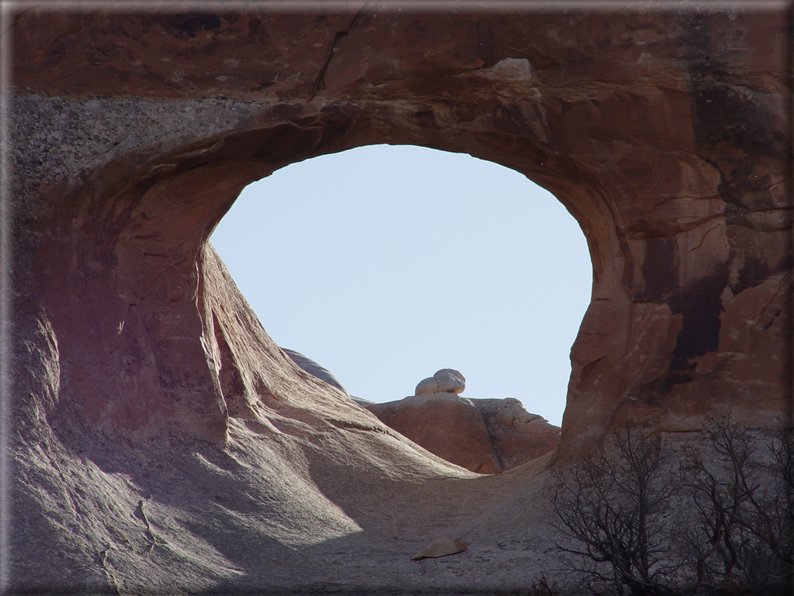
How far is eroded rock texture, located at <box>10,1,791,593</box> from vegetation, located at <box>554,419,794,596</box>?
0.38m

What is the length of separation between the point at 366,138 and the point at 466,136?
3.66 feet

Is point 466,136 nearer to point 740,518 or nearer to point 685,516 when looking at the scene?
point 685,516

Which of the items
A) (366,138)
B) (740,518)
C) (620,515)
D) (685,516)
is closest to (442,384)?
(366,138)

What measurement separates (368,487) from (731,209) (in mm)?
5315

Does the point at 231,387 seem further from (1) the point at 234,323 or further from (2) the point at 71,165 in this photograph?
(2) the point at 71,165

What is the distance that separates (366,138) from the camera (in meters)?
8.57

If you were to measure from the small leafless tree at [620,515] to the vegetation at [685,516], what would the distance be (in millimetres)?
13

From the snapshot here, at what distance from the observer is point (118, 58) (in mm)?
7625

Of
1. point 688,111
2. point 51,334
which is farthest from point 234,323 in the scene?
point 688,111

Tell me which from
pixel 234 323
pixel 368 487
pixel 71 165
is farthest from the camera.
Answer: pixel 234 323

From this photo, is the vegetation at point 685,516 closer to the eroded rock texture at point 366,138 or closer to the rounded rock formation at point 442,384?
the eroded rock texture at point 366,138

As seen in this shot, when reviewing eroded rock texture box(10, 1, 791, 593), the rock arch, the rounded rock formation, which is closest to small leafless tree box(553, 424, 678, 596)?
eroded rock texture box(10, 1, 791, 593)

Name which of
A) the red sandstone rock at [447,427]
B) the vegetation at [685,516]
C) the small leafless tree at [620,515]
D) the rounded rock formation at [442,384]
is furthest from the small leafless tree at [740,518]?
the rounded rock formation at [442,384]

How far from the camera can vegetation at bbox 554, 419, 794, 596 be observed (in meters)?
5.18
